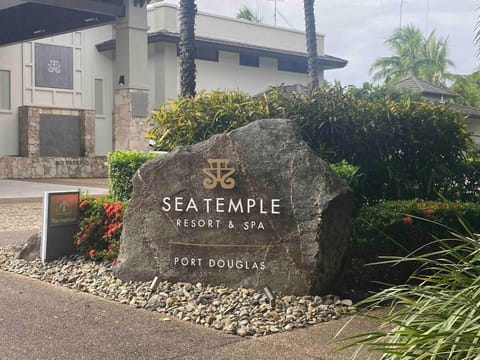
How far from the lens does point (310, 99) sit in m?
9.97

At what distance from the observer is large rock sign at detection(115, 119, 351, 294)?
7.09 m

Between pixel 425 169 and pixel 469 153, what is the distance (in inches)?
42.7

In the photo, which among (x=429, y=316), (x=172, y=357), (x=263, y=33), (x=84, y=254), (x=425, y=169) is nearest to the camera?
(x=429, y=316)

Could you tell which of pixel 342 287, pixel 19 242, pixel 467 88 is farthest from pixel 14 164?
pixel 467 88

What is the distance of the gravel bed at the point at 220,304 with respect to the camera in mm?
6375

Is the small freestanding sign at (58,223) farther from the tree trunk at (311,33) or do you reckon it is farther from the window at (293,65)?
the window at (293,65)

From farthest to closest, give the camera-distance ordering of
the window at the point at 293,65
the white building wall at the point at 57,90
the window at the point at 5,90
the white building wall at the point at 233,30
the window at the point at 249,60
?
the window at the point at 293,65 → the window at the point at 249,60 → the white building wall at the point at 233,30 → the white building wall at the point at 57,90 → the window at the point at 5,90

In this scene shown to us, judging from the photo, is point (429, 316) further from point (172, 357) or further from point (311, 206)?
point (311, 206)

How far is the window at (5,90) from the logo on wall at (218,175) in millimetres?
24922

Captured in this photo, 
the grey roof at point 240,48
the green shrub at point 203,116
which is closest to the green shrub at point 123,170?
the green shrub at point 203,116

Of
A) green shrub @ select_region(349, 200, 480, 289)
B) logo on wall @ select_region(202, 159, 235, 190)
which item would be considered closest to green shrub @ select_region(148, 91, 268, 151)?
logo on wall @ select_region(202, 159, 235, 190)

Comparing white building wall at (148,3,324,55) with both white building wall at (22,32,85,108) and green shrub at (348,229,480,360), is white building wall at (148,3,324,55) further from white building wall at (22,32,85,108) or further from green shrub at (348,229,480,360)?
green shrub at (348,229,480,360)

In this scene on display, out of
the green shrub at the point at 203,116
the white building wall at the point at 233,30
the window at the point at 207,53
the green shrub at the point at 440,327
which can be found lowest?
the green shrub at the point at 440,327

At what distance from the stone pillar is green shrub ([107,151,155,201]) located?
593 inches
